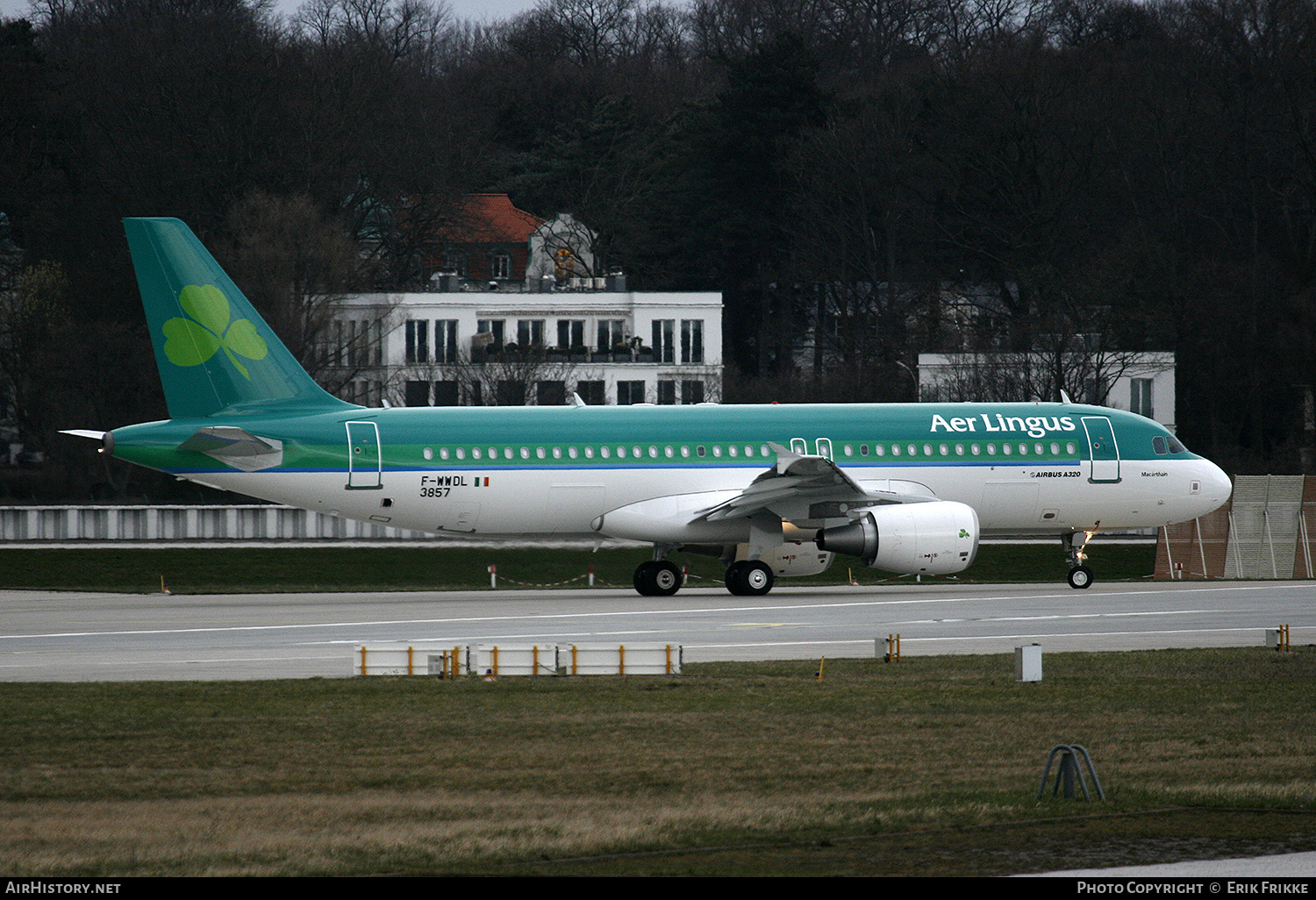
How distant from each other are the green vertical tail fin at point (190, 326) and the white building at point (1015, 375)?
37.6 m

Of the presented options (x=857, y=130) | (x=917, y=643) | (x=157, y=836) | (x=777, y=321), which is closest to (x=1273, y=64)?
(x=857, y=130)

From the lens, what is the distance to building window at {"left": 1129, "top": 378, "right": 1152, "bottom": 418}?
74.2m

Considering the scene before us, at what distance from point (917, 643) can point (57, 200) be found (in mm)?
63267

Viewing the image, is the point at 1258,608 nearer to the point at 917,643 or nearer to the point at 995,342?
the point at 917,643

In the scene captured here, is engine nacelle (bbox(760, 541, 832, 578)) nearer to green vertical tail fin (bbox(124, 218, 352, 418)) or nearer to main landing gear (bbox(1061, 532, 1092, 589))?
main landing gear (bbox(1061, 532, 1092, 589))

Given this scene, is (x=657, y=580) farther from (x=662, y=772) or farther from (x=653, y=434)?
(x=662, y=772)

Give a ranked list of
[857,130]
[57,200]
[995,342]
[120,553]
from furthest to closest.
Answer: [857,130] → [57,200] → [995,342] → [120,553]

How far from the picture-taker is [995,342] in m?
72.6

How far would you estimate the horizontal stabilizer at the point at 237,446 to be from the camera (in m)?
31.6

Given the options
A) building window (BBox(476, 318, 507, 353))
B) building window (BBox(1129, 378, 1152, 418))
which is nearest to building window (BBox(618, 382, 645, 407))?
building window (BBox(476, 318, 507, 353))

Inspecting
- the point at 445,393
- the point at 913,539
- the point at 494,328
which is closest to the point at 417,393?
the point at 445,393

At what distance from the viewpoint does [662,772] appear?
564 inches

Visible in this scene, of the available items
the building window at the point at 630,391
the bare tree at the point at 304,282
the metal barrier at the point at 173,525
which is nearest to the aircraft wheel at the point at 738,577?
the metal barrier at the point at 173,525

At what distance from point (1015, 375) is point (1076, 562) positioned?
99.4 ft
